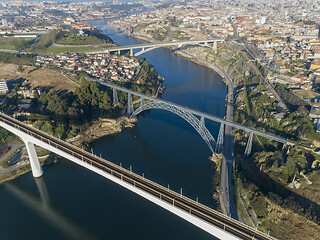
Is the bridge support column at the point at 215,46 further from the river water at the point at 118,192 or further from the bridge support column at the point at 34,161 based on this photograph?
the bridge support column at the point at 34,161

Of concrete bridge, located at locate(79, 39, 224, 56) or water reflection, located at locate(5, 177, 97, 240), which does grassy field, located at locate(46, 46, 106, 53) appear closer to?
concrete bridge, located at locate(79, 39, 224, 56)

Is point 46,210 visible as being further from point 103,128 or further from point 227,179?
point 227,179

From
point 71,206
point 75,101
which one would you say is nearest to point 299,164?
point 71,206

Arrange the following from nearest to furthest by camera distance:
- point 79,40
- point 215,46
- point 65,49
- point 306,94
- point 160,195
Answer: point 160,195 → point 306,94 → point 65,49 → point 79,40 → point 215,46

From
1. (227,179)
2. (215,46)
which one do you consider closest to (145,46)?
(215,46)

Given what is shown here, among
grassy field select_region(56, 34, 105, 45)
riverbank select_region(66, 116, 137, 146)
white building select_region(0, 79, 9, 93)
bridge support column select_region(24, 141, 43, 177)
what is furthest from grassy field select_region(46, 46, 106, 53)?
bridge support column select_region(24, 141, 43, 177)

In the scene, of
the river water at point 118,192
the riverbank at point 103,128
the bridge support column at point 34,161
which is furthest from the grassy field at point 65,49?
the bridge support column at point 34,161
